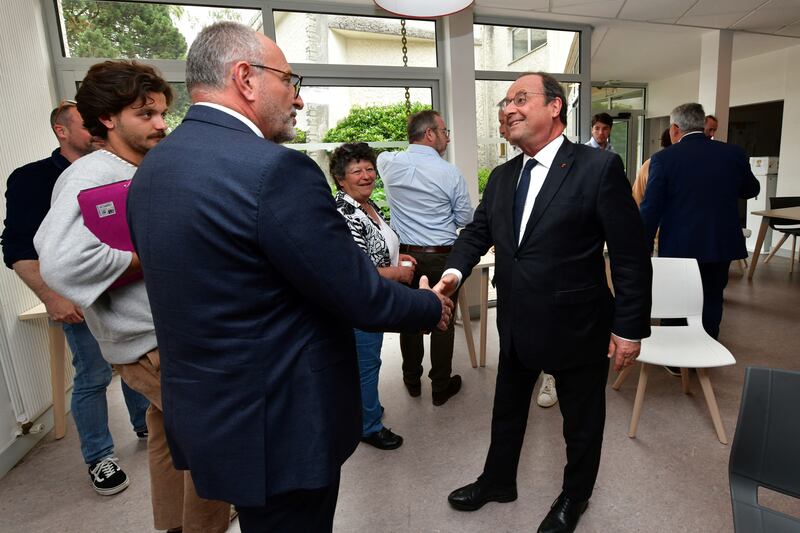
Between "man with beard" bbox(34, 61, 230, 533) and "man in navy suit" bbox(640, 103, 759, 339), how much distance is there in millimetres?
2882

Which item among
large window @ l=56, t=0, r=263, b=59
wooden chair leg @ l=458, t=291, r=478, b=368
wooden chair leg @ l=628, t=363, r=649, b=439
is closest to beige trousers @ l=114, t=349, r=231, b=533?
wooden chair leg @ l=628, t=363, r=649, b=439

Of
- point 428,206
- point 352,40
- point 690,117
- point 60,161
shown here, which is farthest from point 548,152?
point 352,40

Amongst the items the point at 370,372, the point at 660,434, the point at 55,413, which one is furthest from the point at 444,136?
the point at 55,413

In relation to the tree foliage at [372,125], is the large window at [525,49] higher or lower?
higher

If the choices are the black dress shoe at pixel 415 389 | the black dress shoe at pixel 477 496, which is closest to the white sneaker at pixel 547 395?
the black dress shoe at pixel 415 389

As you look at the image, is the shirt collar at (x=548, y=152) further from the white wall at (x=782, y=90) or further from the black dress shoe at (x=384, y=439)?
the white wall at (x=782, y=90)

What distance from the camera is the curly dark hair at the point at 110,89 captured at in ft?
4.35

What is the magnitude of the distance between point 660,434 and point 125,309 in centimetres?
250

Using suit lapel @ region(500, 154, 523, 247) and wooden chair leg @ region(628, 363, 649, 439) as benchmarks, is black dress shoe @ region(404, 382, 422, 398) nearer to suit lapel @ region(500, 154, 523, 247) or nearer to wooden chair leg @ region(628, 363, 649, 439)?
wooden chair leg @ region(628, 363, 649, 439)

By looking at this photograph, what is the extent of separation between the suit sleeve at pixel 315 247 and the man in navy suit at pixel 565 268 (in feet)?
2.44

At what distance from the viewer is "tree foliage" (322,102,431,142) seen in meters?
4.05

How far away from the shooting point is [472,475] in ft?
7.06

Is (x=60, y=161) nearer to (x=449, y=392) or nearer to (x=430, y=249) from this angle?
(x=430, y=249)

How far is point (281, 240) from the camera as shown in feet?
2.73
